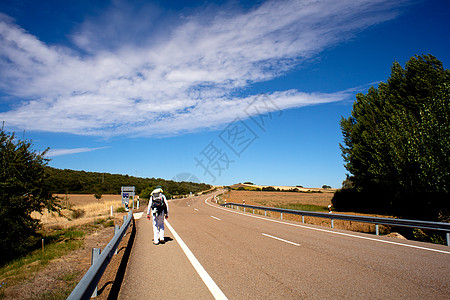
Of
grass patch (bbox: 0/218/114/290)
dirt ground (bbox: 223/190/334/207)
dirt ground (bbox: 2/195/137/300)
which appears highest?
dirt ground (bbox: 2/195/137/300)

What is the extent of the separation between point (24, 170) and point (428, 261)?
44.6ft

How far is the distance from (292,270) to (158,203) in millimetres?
5422

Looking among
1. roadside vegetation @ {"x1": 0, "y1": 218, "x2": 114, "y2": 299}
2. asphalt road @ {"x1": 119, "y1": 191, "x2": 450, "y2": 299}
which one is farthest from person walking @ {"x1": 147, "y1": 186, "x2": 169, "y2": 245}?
roadside vegetation @ {"x1": 0, "y1": 218, "x2": 114, "y2": 299}

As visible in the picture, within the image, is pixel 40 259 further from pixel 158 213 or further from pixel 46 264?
pixel 158 213

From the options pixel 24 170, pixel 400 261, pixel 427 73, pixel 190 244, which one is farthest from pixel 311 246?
pixel 427 73

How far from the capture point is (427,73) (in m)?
21.1

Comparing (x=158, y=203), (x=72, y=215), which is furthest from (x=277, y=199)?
(x=158, y=203)

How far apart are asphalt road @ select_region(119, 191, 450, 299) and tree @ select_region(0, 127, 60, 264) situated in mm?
4189

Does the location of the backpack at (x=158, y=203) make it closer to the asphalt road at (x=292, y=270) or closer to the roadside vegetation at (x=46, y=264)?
the asphalt road at (x=292, y=270)

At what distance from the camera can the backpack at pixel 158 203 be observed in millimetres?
9664

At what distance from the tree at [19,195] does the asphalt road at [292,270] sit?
4189mm

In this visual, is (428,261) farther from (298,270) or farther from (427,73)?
(427,73)

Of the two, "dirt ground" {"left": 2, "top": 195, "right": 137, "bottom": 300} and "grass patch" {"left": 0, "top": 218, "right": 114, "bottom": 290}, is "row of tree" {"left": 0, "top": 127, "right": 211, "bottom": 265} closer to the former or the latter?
"grass patch" {"left": 0, "top": 218, "right": 114, "bottom": 290}

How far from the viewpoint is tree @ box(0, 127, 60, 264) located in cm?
945
